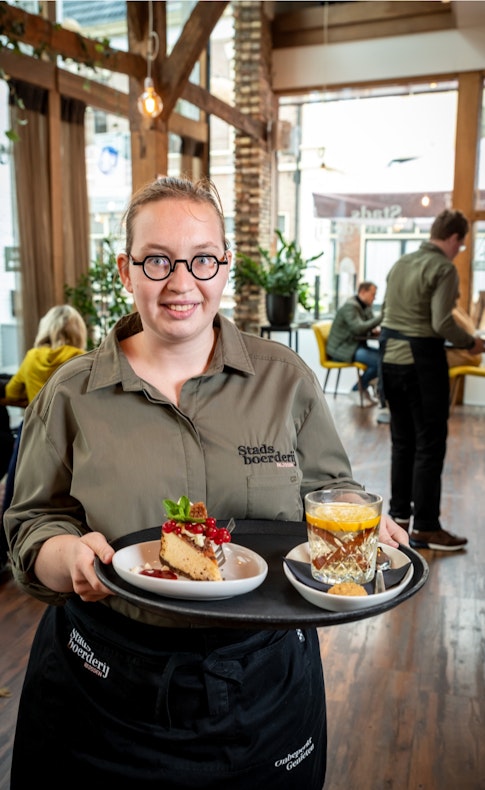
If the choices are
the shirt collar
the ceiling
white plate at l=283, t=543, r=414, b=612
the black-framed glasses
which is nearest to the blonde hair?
the shirt collar

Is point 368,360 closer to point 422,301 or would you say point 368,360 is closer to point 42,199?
point 42,199

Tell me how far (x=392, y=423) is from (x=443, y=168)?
558 centimetres

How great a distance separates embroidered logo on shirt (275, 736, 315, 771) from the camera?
129 centimetres

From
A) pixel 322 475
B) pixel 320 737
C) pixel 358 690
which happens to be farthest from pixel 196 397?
pixel 358 690

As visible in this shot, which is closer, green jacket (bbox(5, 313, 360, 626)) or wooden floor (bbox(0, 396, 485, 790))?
green jacket (bbox(5, 313, 360, 626))

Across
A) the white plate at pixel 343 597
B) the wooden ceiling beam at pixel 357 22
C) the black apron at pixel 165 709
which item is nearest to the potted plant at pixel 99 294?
the wooden ceiling beam at pixel 357 22

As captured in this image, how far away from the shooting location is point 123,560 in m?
1.13

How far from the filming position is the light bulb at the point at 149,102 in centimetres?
528

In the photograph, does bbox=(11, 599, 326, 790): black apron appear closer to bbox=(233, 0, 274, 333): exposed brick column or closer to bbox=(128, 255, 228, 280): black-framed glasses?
bbox=(128, 255, 228, 280): black-framed glasses

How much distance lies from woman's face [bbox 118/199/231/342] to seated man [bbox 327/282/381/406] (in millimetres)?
6490

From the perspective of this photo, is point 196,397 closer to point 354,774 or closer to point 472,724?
point 354,774

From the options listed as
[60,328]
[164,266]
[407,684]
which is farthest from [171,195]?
[60,328]

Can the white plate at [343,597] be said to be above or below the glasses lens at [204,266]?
below

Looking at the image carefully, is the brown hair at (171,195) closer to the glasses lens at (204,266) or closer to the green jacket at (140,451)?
the glasses lens at (204,266)
